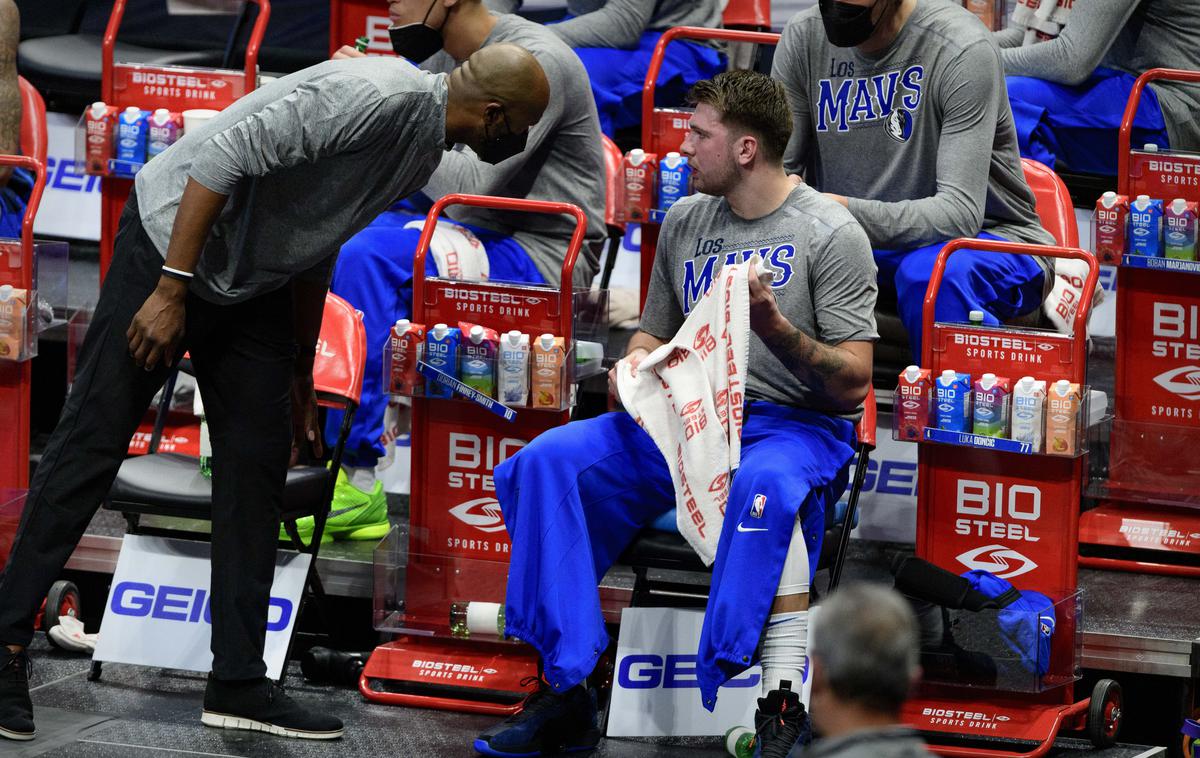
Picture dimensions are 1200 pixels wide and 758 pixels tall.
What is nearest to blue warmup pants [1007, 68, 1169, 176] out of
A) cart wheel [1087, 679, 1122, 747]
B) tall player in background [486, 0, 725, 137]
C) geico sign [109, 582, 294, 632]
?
tall player in background [486, 0, 725, 137]

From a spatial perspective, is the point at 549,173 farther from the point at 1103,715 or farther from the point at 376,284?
the point at 1103,715

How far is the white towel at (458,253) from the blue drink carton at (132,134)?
3.21 feet

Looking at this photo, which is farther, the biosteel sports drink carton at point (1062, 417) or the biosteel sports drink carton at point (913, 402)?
the biosteel sports drink carton at point (913, 402)

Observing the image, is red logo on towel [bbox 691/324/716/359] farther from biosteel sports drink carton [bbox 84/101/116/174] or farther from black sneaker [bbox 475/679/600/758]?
biosteel sports drink carton [bbox 84/101/116/174]

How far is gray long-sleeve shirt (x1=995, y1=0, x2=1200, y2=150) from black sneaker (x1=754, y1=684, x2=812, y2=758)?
2.48 meters

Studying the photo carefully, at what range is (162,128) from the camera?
212 inches

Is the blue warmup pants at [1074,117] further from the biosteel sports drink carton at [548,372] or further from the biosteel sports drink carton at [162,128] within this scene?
the biosteel sports drink carton at [162,128]

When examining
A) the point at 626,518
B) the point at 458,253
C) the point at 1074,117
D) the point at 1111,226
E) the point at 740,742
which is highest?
the point at 1074,117

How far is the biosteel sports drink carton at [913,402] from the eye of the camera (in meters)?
4.30

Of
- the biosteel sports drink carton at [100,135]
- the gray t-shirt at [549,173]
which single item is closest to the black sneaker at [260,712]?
the gray t-shirt at [549,173]

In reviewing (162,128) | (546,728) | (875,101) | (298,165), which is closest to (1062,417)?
(875,101)

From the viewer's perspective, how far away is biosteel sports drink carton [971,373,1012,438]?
4234 mm

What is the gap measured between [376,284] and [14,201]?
3.74 feet

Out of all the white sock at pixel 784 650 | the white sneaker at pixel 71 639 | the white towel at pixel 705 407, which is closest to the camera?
the white sock at pixel 784 650
